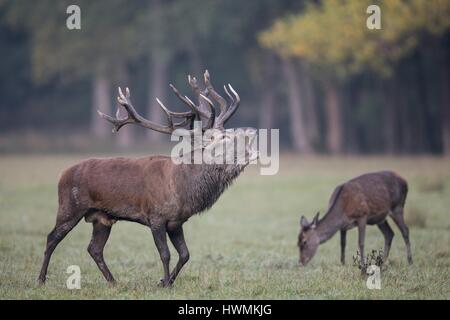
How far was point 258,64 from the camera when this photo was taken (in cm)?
5394

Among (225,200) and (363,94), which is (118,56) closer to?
(363,94)

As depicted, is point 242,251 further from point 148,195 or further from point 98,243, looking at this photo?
point 148,195

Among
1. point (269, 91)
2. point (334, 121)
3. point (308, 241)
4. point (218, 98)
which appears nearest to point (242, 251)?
point (308, 241)

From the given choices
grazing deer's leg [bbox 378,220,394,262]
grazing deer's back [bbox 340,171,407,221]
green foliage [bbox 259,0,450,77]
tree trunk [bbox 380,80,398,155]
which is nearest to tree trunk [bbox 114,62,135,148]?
green foliage [bbox 259,0,450,77]

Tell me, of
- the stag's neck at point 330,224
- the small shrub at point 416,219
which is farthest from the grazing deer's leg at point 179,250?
the small shrub at point 416,219

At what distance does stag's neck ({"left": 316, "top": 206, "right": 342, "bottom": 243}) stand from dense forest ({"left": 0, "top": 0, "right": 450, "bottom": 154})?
22.9 m

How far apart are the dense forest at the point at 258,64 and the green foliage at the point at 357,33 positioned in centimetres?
6

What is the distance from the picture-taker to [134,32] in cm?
5341

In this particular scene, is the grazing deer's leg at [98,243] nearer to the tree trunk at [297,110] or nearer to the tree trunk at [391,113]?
the tree trunk at [391,113]

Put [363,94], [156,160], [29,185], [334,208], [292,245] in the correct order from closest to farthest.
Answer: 1. [156,160]
2. [334,208]
3. [292,245]
4. [29,185]
5. [363,94]

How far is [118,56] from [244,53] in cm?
783

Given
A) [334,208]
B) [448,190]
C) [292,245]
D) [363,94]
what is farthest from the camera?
[363,94]
